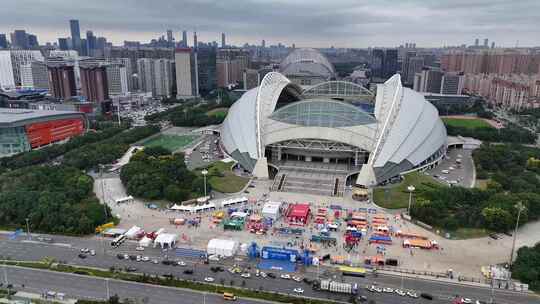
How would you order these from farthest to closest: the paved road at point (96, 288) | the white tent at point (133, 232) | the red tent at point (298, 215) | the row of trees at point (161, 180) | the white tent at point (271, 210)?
the row of trees at point (161, 180), the white tent at point (271, 210), the red tent at point (298, 215), the white tent at point (133, 232), the paved road at point (96, 288)

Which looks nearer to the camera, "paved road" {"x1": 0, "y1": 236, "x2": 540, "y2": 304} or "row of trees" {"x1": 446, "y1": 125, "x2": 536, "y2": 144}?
"paved road" {"x1": 0, "y1": 236, "x2": 540, "y2": 304}

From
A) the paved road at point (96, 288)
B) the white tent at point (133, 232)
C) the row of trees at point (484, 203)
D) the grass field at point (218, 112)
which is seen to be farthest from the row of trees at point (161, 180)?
the grass field at point (218, 112)

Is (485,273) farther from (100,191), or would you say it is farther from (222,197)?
(100,191)

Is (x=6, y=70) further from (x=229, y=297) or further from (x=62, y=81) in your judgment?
(x=229, y=297)

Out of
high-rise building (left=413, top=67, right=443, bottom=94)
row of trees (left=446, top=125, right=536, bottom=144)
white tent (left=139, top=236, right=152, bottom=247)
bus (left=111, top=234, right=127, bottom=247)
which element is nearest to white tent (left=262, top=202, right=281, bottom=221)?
white tent (left=139, top=236, right=152, bottom=247)

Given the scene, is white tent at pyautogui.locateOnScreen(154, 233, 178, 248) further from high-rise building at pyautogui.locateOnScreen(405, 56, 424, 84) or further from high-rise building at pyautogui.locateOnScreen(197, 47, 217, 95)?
high-rise building at pyautogui.locateOnScreen(405, 56, 424, 84)

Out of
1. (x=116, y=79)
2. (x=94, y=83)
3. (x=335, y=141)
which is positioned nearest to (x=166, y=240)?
(x=335, y=141)

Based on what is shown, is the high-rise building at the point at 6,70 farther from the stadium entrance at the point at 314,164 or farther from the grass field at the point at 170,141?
the stadium entrance at the point at 314,164

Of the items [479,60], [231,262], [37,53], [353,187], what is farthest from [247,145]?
[479,60]
